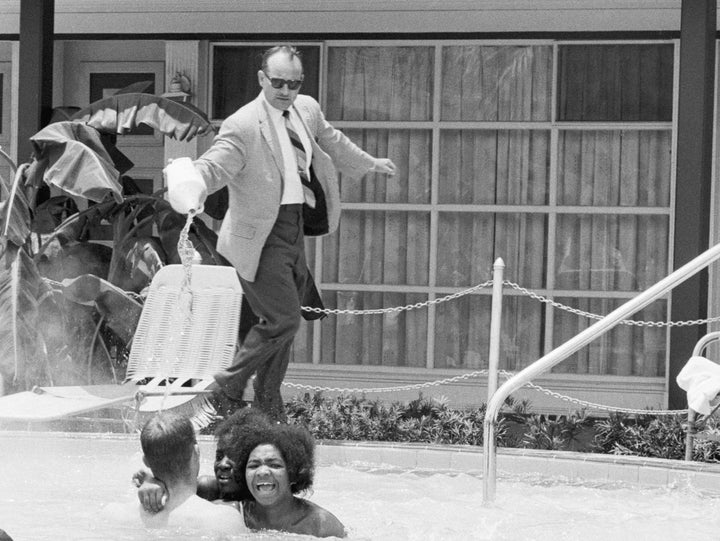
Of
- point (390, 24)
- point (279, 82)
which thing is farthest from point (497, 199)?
point (279, 82)

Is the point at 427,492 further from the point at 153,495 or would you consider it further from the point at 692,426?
the point at 153,495

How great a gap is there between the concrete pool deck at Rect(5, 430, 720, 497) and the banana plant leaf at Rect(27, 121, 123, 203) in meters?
1.81

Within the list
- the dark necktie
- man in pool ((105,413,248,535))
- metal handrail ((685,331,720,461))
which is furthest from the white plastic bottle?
metal handrail ((685,331,720,461))

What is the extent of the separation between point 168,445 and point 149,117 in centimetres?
582

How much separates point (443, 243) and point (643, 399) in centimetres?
214

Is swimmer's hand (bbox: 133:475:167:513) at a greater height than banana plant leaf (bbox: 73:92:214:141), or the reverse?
banana plant leaf (bbox: 73:92:214:141)

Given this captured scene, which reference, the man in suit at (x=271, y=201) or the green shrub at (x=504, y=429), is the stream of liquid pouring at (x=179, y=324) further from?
the green shrub at (x=504, y=429)

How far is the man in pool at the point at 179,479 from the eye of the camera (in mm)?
4762

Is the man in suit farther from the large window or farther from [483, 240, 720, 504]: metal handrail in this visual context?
the large window

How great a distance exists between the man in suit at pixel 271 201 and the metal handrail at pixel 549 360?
2029 millimetres

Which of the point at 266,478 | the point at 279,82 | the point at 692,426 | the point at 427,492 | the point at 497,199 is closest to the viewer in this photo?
the point at 266,478

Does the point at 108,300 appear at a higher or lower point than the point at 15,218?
lower

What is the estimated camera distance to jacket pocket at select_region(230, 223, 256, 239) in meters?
7.54

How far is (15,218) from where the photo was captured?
952 cm
